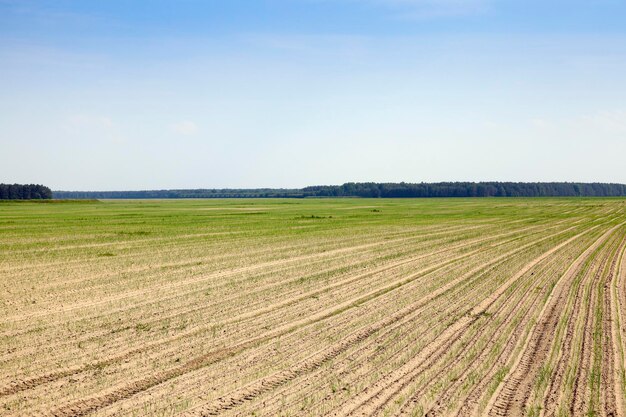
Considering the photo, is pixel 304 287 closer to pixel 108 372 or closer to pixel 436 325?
pixel 436 325

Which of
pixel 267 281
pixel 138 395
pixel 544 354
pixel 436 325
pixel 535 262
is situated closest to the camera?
pixel 138 395

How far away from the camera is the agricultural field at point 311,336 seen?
752cm

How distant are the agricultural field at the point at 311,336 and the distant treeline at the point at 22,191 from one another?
134755 millimetres

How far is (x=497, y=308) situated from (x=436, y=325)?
96.7 inches

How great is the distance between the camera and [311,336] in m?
10.7

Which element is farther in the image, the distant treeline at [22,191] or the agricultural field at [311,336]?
the distant treeline at [22,191]

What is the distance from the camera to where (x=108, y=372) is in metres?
8.55

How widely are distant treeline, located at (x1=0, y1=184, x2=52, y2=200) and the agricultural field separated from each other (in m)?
135

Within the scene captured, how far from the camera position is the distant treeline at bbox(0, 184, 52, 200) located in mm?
141512

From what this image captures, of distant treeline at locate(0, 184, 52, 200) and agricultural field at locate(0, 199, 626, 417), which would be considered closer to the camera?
agricultural field at locate(0, 199, 626, 417)

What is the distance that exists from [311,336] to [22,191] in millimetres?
151370

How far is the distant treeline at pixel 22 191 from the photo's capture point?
464ft

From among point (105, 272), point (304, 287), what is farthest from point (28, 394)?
point (105, 272)

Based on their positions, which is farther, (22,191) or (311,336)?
(22,191)
